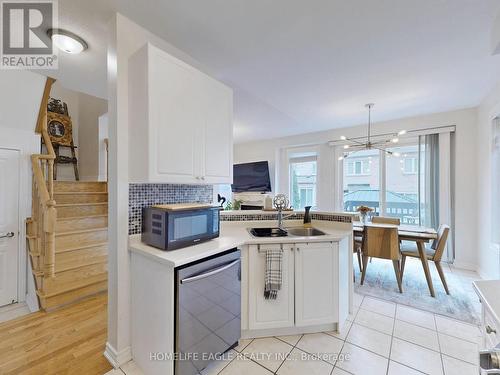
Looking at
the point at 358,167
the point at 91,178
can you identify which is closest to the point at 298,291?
the point at 358,167

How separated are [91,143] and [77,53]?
3.01m

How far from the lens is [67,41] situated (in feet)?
6.25

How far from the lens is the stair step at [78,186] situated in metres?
3.08

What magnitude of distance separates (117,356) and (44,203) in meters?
1.79

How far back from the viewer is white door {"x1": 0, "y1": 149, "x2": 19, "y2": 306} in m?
2.60

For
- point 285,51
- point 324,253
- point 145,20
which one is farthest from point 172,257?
point 285,51

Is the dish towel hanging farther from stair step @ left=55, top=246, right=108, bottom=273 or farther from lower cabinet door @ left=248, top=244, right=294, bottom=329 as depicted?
stair step @ left=55, top=246, right=108, bottom=273

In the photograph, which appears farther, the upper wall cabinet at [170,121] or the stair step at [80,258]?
the stair step at [80,258]

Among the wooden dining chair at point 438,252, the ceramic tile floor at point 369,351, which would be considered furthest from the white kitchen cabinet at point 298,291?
the wooden dining chair at point 438,252

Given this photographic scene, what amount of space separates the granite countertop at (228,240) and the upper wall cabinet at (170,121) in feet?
1.68

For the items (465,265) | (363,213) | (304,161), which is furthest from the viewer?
(304,161)

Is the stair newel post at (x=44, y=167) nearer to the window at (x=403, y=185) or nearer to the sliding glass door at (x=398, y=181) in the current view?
the sliding glass door at (x=398, y=181)

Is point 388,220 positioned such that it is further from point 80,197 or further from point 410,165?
point 80,197

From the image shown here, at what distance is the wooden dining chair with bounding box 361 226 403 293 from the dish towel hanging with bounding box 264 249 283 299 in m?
1.60
